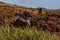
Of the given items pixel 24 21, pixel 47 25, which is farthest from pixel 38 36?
pixel 47 25

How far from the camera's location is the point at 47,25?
85.9 feet

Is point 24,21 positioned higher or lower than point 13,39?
lower

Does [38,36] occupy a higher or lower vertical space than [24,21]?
higher

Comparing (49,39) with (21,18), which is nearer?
(49,39)

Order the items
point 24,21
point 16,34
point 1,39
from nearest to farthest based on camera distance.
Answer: point 1,39 → point 16,34 → point 24,21

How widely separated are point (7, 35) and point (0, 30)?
780 mm

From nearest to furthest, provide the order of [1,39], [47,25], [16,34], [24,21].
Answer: [1,39]
[16,34]
[24,21]
[47,25]

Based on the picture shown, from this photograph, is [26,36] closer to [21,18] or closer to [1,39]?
[1,39]

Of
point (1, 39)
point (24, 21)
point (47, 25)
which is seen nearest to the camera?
point (1, 39)

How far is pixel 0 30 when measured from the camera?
11109mm

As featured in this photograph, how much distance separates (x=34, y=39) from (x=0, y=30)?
5.07 feet

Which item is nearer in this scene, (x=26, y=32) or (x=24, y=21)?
(x=26, y=32)

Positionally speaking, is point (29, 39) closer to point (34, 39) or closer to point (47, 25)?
point (34, 39)

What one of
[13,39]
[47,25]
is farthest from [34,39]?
[47,25]
